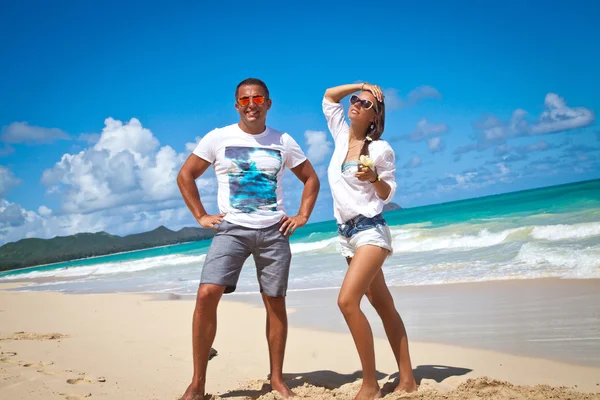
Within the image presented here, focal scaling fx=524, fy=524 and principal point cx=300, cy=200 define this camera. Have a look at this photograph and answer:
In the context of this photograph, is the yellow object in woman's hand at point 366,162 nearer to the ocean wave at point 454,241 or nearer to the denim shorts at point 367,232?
the denim shorts at point 367,232

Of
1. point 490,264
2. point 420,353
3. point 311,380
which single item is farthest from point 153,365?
point 490,264

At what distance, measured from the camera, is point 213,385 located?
448 cm

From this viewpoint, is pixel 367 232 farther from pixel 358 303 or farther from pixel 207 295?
pixel 207 295

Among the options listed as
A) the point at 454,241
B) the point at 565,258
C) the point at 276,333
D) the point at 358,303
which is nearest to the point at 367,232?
the point at 358,303

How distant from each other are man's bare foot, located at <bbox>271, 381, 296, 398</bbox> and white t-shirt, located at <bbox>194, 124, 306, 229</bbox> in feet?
4.08

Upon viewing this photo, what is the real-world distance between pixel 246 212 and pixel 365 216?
923 millimetres

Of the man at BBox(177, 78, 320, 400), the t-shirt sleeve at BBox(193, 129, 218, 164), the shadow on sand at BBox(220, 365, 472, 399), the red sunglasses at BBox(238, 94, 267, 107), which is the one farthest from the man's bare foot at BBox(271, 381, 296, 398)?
the red sunglasses at BBox(238, 94, 267, 107)

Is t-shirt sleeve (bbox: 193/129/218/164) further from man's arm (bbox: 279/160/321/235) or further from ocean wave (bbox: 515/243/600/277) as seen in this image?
ocean wave (bbox: 515/243/600/277)

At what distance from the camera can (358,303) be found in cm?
353

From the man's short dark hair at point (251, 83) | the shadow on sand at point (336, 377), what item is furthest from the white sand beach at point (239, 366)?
the man's short dark hair at point (251, 83)

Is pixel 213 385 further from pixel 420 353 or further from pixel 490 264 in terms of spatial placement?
pixel 490 264

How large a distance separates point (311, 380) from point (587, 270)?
5797mm

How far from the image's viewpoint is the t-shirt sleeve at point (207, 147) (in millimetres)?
4008

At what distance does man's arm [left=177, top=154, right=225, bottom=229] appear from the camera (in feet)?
13.2
